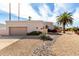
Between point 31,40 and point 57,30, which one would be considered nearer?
point 57,30

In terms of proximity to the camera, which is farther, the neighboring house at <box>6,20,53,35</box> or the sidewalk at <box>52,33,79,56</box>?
the neighboring house at <box>6,20,53,35</box>

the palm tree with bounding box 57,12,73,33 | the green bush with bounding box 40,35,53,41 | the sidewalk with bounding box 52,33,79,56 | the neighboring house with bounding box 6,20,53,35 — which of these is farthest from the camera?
the neighboring house with bounding box 6,20,53,35

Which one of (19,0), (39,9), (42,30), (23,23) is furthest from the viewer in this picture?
(23,23)

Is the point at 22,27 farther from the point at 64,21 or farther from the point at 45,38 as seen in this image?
the point at 45,38

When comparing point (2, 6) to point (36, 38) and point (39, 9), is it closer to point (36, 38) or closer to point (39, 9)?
point (39, 9)

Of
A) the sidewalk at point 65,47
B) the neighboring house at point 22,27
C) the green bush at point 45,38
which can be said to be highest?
the neighboring house at point 22,27

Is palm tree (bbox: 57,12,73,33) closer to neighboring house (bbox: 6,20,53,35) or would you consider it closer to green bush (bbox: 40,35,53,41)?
green bush (bbox: 40,35,53,41)

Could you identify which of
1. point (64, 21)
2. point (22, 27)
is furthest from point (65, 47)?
point (22, 27)

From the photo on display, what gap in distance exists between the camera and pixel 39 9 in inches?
340

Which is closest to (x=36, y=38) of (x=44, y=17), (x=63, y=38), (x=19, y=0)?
(x=63, y=38)

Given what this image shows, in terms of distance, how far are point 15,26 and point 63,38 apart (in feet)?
17.3

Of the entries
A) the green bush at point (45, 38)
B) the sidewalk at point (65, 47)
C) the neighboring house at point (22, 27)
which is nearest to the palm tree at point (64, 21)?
the sidewalk at point (65, 47)

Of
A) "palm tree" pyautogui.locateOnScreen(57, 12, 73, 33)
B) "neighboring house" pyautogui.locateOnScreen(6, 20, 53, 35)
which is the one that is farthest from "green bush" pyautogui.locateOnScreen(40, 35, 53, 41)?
"palm tree" pyautogui.locateOnScreen(57, 12, 73, 33)

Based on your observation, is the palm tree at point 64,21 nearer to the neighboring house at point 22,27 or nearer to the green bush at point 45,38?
the green bush at point 45,38
